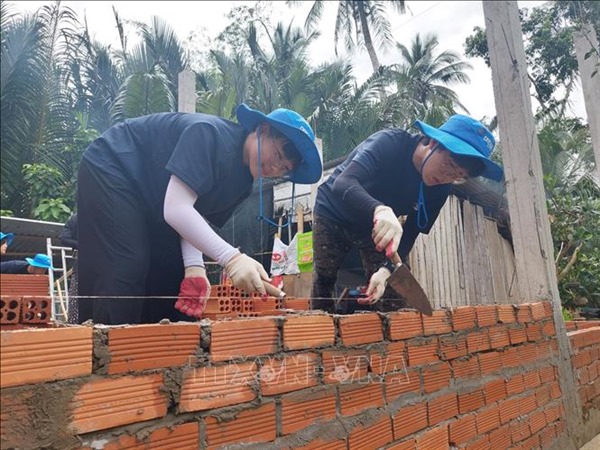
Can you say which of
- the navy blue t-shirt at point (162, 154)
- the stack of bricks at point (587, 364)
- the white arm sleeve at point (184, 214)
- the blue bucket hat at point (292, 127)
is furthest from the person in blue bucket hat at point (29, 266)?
the stack of bricks at point (587, 364)

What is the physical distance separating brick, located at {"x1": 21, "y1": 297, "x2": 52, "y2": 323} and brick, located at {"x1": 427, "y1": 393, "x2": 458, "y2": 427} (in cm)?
153

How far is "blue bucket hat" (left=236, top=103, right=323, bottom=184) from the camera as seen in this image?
1906 mm

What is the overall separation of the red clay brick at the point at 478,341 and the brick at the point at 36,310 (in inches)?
75.0

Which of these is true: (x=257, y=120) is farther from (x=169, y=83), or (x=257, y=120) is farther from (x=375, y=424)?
(x=169, y=83)

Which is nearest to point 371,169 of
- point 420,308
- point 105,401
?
point 420,308

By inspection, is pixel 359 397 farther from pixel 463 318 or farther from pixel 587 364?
pixel 587 364

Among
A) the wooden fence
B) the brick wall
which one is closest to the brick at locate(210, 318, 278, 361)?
the brick wall

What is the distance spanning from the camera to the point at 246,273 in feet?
5.57

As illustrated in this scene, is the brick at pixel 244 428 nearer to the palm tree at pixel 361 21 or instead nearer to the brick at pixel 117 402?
the brick at pixel 117 402

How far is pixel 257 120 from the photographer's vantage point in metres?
1.91

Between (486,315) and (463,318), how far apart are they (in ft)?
0.84

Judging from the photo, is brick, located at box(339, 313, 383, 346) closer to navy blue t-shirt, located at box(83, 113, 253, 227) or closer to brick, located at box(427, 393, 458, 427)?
brick, located at box(427, 393, 458, 427)

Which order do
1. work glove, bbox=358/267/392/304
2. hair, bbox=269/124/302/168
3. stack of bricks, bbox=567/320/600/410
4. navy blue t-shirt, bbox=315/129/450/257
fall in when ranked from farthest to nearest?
stack of bricks, bbox=567/320/600/410, navy blue t-shirt, bbox=315/129/450/257, work glove, bbox=358/267/392/304, hair, bbox=269/124/302/168

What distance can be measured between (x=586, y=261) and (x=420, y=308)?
21.3ft
